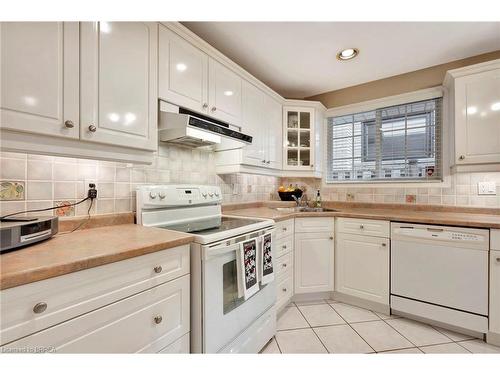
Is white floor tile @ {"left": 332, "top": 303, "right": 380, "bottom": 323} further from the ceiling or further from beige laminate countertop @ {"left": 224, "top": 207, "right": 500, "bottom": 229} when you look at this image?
the ceiling

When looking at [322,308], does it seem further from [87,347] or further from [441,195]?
[87,347]

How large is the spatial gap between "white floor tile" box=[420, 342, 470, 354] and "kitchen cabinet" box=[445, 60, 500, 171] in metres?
1.42

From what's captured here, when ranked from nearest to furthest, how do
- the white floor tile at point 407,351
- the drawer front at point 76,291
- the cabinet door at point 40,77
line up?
the drawer front at point 76,291
the cabinet door at point 40,77
the white floor tile at point 407,351

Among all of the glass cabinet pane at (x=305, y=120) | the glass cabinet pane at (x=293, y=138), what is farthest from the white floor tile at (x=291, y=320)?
the glass cabinet pane at (x=305, y=120)

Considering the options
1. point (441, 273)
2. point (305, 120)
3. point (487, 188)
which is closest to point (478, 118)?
point (487, 188)

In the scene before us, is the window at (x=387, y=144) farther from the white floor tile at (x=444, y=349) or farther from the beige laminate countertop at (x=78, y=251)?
the beige laminate countertop at (x=78, y=251)

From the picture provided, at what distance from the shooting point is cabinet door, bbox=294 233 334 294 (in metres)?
2.23

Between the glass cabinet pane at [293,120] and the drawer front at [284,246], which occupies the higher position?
the glass cabinet pane at [293,120]

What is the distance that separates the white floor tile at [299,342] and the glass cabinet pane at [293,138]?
1.96 metres

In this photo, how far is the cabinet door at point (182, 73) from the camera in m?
1.43

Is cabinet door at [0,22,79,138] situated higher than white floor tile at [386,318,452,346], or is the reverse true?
cabinet door at [0,22,79,138]

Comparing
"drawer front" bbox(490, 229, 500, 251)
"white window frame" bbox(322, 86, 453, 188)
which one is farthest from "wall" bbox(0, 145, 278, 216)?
"drawer front" bbox(490, 229, 500, 251)
